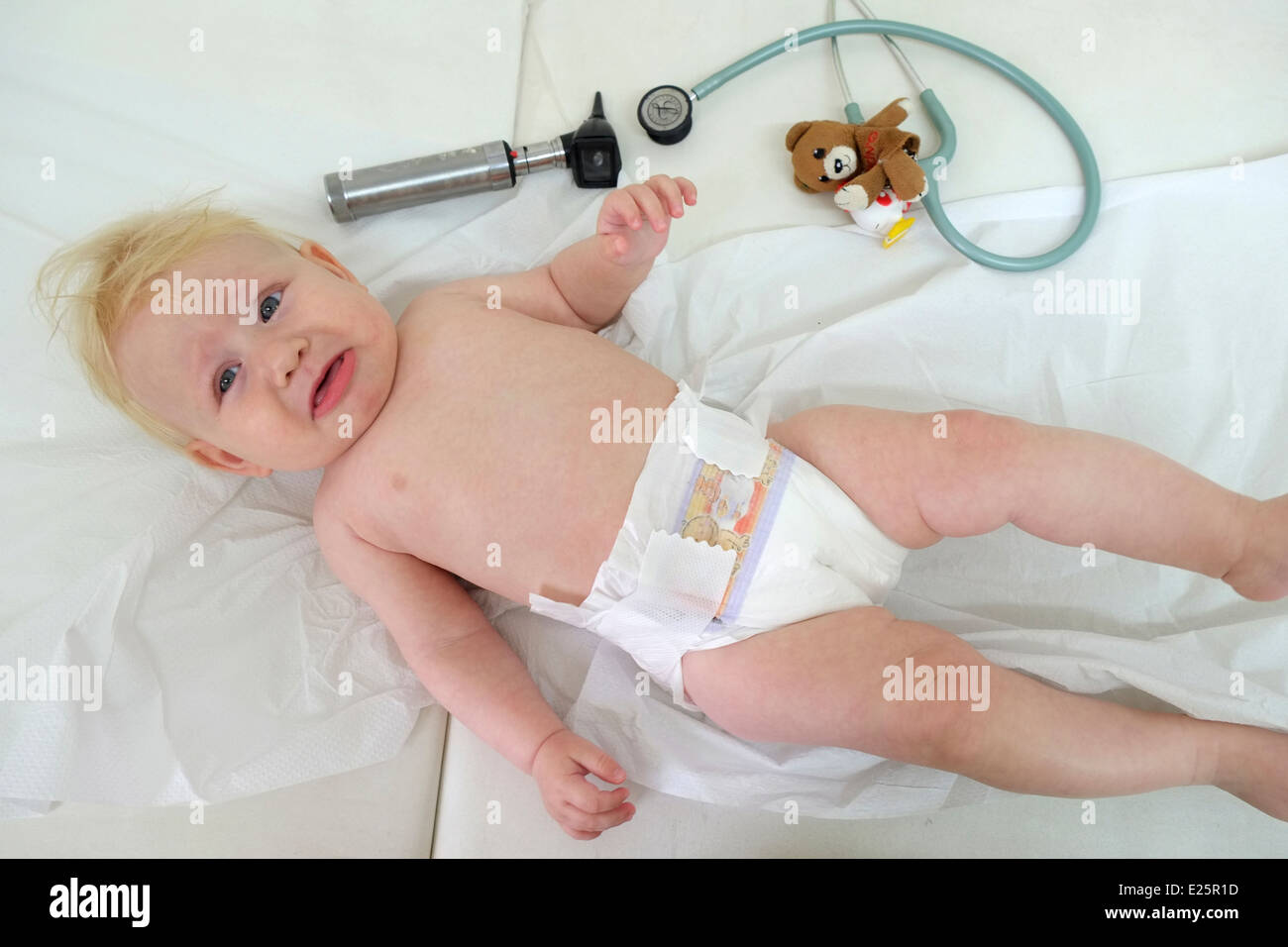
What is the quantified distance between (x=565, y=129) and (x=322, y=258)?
50 centimetres

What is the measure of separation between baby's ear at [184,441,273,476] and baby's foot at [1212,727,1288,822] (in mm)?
1170

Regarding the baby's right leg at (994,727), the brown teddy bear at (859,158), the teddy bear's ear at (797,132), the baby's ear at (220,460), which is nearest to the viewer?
the baby's right leg at (994,727)

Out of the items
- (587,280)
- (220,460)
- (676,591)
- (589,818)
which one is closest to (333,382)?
(220,460)

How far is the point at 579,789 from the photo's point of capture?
3.32ft

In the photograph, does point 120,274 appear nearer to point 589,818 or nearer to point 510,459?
point 510,459

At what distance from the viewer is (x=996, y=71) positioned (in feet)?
4.69

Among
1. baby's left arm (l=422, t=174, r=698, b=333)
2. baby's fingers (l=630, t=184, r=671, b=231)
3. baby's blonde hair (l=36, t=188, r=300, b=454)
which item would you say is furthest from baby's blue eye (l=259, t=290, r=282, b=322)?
baby's fingers (l=630, t=184, r=671, b=231)

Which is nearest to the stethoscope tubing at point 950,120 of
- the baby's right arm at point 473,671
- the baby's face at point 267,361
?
the baby's face at point 267,361

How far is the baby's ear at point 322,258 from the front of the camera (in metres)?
1.19

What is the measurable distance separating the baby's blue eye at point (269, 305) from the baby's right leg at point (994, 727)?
27.7 inches

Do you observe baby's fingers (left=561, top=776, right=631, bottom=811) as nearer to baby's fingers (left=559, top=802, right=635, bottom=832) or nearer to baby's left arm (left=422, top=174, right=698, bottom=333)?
baby's fingers (left=559, top=802, right=635, bottom=832)

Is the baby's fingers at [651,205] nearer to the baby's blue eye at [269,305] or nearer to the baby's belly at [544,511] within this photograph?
the baby's belly at [544,511]

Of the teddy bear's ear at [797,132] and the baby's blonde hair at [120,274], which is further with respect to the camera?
the teddy bear's ear at [797,132]
